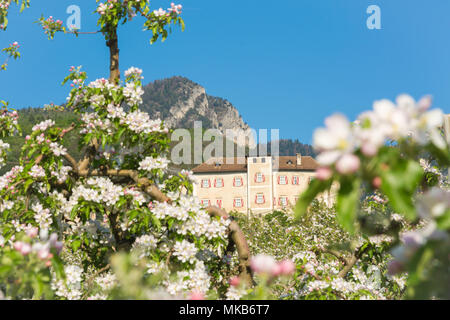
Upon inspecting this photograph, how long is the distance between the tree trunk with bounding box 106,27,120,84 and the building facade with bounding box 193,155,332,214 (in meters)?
36.5

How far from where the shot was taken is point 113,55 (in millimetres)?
4039

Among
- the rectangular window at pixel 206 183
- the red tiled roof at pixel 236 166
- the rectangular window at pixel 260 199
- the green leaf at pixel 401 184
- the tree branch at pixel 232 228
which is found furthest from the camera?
the rectangular window at pixel 206 183

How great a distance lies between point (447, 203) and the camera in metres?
1.08

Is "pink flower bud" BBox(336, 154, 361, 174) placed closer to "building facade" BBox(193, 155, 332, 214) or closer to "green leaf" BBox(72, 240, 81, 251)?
"green leaf" BBox(72, 240, 81, 251)

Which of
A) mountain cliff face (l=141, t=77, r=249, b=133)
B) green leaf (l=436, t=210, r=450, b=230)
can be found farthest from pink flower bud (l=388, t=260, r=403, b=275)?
mountain cliff face (l=141, t=77, r=249, b=133)

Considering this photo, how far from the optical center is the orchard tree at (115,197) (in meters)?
2.90

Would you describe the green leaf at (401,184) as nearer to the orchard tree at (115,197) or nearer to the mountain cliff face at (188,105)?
the orchard tree at (115,197)

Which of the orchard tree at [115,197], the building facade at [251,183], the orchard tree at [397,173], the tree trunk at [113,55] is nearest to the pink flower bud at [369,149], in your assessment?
the orchard tree at [397,173]

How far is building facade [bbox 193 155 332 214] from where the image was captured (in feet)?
134

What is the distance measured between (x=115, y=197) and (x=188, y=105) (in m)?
174

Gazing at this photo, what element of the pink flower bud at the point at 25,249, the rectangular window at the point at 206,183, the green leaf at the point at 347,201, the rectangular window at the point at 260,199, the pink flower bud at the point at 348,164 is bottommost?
the pink flower bud at the point at 25,249

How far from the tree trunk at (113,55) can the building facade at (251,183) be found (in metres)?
36.5
